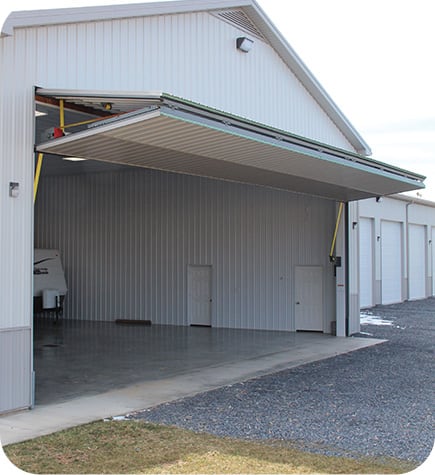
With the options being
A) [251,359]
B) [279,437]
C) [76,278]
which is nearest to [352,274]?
[251,359]

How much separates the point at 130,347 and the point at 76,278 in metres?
7.45

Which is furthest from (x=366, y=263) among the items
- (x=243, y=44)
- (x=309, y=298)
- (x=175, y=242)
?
(x=243, y=44)

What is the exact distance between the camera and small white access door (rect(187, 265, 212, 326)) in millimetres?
19969

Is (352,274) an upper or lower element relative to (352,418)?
upper

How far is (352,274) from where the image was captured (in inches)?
697

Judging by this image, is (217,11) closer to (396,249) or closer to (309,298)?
(309,298)

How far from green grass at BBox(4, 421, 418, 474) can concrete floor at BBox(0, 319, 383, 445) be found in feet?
2.03

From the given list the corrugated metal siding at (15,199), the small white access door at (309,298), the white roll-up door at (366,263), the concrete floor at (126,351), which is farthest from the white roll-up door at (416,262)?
the corrugated metal siding at (15,199)

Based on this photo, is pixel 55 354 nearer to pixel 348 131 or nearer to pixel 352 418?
pixel 352 418

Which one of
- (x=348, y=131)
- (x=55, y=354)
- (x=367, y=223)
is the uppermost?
(x=348, y=131)

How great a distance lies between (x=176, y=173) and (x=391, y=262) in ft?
44.9

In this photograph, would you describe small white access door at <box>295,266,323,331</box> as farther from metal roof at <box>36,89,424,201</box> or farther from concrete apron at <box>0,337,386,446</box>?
metal roof at <box>36,89,424,201</box>

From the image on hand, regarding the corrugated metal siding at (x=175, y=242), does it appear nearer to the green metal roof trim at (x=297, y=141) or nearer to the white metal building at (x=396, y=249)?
the green metal roof trim at (x=297, y=141)

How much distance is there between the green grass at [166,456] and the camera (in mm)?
6012
